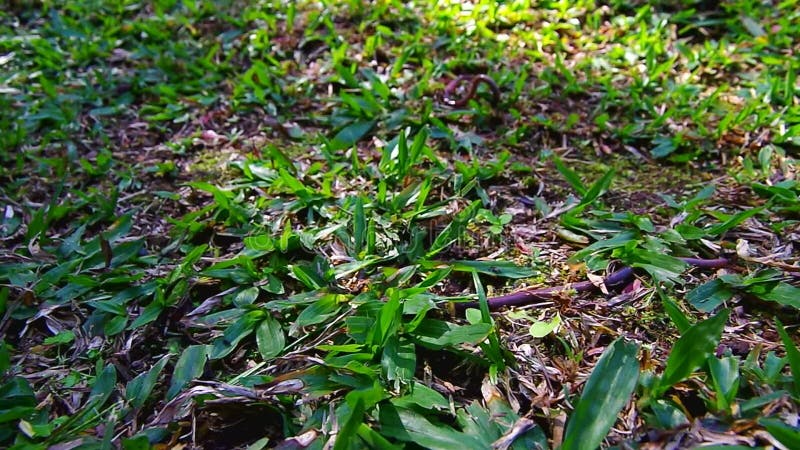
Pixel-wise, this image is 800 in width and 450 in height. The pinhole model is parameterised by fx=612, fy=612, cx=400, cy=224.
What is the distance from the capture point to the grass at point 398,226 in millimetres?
1368

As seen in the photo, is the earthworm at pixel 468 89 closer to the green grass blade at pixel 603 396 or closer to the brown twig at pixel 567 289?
the brown twig at pixel 567 289

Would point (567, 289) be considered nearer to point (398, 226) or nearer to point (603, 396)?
point (603, 396)

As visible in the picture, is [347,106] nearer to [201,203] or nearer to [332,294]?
[201,203]

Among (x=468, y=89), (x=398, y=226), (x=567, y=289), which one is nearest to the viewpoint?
(x=567, y=289)

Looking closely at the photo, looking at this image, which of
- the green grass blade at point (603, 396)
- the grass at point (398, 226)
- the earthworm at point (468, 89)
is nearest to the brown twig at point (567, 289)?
the grass at point (398, 226)

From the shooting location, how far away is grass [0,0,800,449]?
1.37 metres

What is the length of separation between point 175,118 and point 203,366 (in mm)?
1423

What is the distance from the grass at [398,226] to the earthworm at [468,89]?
0.14 ft

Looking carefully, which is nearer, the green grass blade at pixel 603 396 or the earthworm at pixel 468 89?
the green grass blade at pixel 603 396

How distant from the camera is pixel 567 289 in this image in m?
1.64

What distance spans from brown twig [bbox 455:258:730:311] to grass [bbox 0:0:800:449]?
2 cm

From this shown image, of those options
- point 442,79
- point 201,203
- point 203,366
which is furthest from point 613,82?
point 203,366

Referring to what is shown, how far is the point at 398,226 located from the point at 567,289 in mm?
547

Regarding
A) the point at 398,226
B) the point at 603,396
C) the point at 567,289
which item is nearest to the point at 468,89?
the point at 398,226
